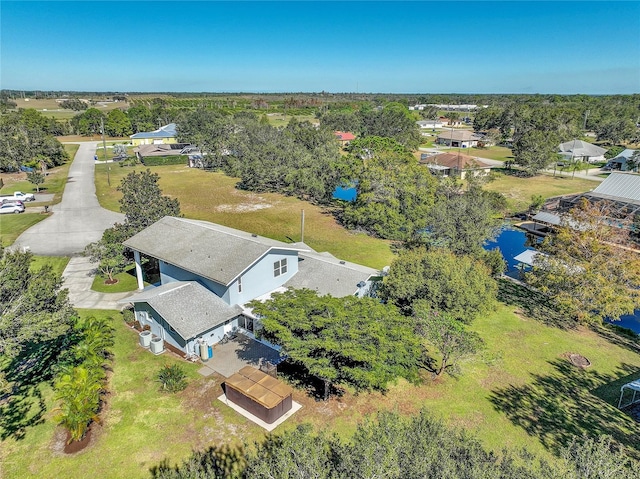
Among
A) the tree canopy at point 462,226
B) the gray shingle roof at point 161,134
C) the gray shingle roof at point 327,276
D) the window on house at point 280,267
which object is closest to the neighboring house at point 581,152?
the tree canopy at point 462,226

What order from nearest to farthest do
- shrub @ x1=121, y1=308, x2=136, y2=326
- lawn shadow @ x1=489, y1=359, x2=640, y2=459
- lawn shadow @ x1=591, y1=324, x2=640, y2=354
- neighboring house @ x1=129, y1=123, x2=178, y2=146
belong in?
lawn shadow @ x1=489, y1=359, x2=640, y2=459 < lawn shadow @ x1=591, y1=324, x2=640, y2=354 < shrub @ x1=121, y1=308, x2=136, y2=326 < neighboring house @ x1=129, y1=123, x2=178, y2=146

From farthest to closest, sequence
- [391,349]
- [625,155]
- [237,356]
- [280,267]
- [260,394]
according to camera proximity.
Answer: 1. [625,155]
2. [280,267]
3. [237,356]
4. [260,394]
5. [391,349]

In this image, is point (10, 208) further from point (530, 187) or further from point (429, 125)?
point (429, 125)

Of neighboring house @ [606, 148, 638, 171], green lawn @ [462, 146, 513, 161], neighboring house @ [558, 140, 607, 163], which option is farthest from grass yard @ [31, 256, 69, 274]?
neighboring house @ [558, 140, 607, 163]

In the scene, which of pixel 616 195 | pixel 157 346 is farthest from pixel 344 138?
pixel 157 346

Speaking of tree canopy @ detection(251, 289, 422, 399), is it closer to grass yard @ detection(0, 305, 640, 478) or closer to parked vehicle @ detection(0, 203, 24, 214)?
grass yard @ detection(0, 305, 640, 478)

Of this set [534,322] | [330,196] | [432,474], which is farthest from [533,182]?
[432,474]
